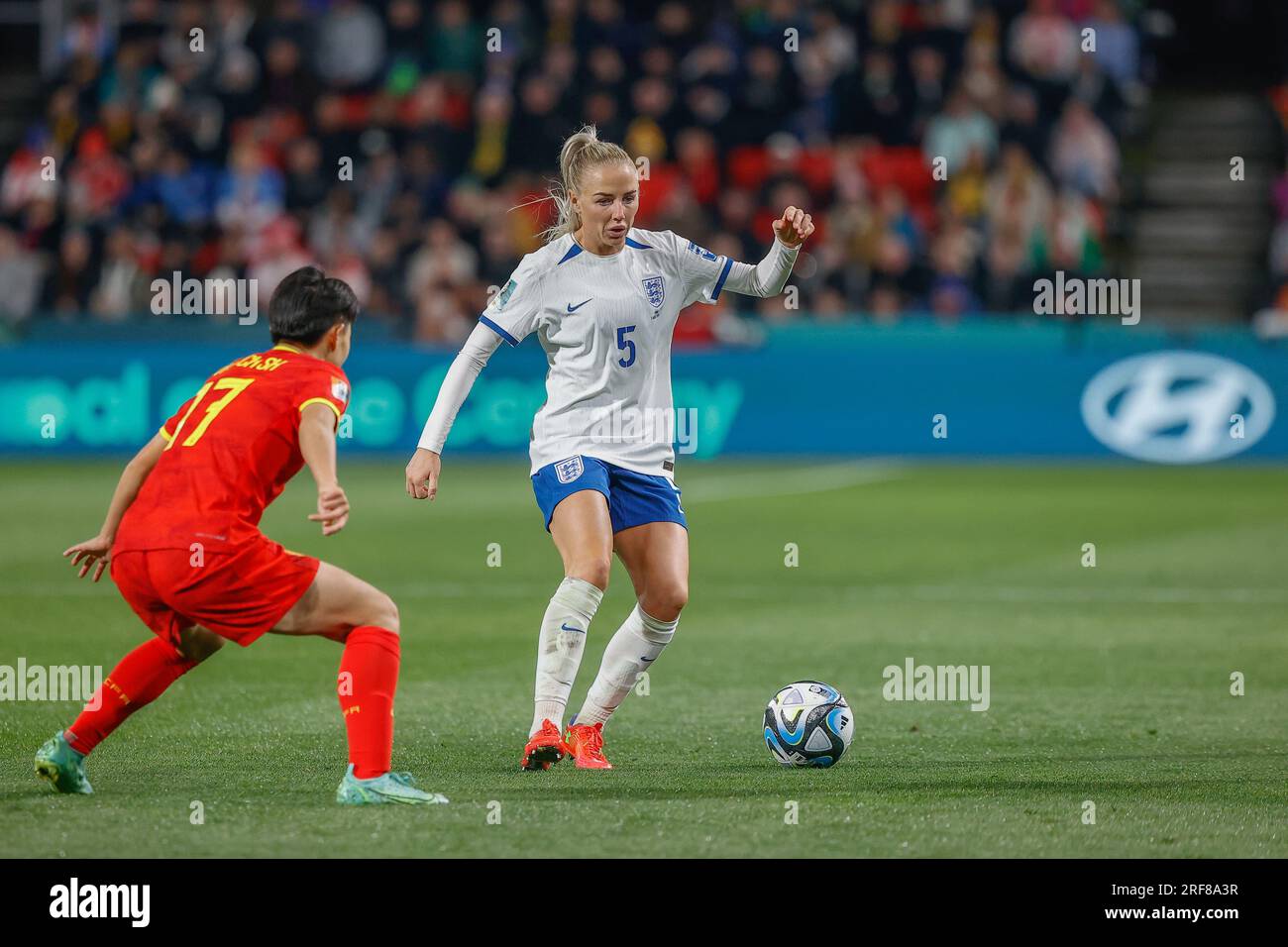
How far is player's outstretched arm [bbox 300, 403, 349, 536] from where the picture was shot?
18.0 feet

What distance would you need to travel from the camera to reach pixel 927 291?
843 inches

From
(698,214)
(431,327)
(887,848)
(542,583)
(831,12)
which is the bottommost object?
(887,848)

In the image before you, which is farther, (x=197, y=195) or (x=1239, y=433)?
(x=197, y=195)

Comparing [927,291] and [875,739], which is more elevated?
[927,291]

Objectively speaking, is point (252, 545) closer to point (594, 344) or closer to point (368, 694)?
point (368, 694)

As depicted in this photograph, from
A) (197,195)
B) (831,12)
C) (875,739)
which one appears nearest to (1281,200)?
(831,12)

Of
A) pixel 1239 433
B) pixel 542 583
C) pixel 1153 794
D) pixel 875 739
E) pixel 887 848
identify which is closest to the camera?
pixel 887 848

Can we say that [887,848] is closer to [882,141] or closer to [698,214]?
[698,214]

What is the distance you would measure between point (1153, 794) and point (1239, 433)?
44.4ft

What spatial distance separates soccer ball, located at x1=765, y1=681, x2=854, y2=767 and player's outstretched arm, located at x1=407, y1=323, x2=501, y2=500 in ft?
4.68

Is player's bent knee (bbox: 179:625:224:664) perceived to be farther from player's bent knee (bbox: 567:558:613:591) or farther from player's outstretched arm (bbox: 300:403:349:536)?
player's bent knee (bbox: 567:558:613:591)

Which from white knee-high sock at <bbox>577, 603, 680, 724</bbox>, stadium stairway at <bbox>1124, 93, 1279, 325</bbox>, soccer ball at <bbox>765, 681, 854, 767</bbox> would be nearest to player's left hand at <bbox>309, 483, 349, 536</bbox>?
white knee-high sock at <bbox>577, 603, 680, 724</bbox>

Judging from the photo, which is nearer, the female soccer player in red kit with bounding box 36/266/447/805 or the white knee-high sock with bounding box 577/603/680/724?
the female soccer player in red kit with bounding box 36/266/447/805

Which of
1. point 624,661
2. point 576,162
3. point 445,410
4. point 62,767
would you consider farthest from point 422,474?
point 62,767
